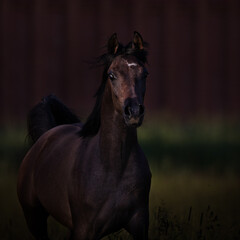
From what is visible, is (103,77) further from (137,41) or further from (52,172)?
(52,172)

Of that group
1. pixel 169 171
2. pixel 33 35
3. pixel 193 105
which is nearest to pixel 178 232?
pixel 169 171

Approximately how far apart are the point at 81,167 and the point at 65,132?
31.2 inches

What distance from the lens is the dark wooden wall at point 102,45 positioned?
34.0 feet

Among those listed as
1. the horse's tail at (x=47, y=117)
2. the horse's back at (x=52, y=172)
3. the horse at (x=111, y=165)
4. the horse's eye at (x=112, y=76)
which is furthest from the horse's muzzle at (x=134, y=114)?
the horse's tail at (x=47, y=117)

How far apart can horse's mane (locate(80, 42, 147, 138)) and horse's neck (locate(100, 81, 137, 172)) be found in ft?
0.26

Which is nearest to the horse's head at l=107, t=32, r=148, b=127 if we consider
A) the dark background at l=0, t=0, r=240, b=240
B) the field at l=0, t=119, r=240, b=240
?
the field at l=0, t=119, r=240, b=240

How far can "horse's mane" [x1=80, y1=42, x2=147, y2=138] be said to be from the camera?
3.37 meters

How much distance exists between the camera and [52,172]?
152 inches

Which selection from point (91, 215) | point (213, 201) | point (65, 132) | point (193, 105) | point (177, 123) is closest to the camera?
point (91, 215)

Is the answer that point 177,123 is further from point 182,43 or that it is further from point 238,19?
point 238,19

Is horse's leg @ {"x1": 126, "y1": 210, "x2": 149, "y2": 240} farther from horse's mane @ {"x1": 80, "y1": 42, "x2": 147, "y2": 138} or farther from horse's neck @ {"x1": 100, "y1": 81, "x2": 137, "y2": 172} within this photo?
horse's mane @ {"x1": 80, "y1": 42, "x2": 147, "y2": 138}

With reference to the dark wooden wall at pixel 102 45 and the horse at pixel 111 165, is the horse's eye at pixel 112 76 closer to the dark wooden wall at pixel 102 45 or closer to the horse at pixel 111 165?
the horse at pixel 111 165

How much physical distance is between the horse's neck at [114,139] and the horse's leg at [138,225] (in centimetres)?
30

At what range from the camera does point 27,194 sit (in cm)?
431
